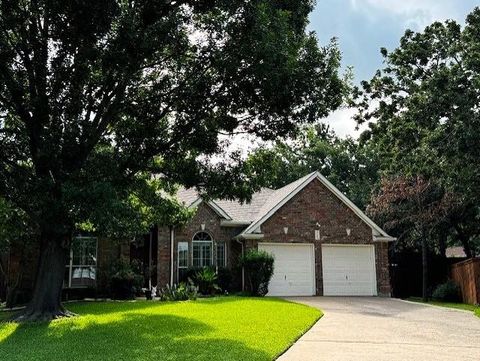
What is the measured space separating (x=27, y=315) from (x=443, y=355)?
412 inches

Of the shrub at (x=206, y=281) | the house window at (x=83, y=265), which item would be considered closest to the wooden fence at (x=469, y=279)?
the shrub at (x=206, y=281)

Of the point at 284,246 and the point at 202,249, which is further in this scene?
the point at 284,246

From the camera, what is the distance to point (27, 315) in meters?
14.0

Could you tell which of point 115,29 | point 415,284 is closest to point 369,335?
point 115,29

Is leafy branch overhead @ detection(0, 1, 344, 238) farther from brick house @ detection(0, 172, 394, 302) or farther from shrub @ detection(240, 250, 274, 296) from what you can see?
brick house @ detection(0, 172, 394, 302)

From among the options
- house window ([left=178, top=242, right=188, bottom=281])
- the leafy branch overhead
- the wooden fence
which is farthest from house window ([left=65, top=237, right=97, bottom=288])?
the wooden fence

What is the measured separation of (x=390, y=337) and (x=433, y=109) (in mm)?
10476

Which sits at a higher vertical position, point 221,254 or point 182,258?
point 221,254

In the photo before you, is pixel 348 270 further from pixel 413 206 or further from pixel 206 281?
pixel 206 281

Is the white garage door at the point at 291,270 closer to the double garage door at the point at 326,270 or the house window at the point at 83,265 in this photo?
the double garage door at the point at 326,270

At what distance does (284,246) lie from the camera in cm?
2412

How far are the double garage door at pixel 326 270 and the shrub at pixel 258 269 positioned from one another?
5.45 feet

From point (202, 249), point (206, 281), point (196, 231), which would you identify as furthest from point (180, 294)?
point (196, 231)

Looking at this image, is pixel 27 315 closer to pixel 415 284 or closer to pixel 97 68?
pixel 97 68
